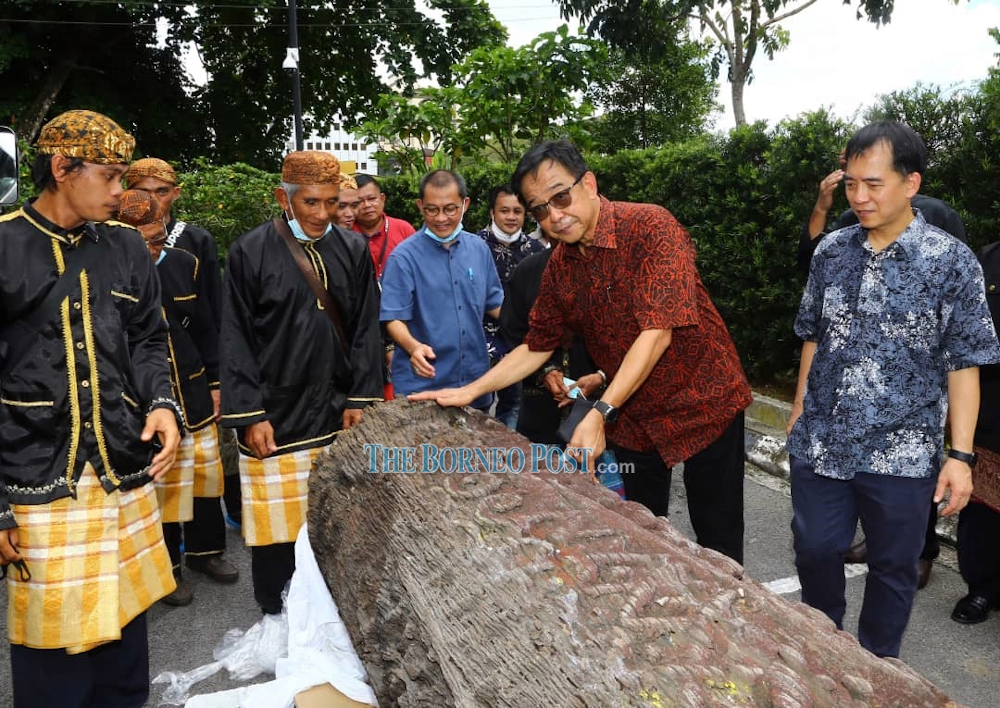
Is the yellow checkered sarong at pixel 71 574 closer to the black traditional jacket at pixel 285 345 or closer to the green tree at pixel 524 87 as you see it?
the black traditional jacket at pixel 285 345

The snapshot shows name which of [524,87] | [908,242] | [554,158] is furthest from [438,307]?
[524,87]

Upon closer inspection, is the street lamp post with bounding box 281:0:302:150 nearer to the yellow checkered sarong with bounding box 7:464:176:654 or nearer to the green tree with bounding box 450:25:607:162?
the green tree with bounding box 450:25:607:162

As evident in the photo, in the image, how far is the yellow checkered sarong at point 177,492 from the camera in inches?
134

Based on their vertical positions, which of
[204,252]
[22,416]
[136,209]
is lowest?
[22,416]

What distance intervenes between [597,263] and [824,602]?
1366mm

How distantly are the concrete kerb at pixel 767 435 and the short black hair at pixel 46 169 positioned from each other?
391cm

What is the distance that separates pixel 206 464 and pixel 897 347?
295 cm

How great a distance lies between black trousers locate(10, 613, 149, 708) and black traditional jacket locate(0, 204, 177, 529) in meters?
0.49

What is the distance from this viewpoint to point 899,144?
2232 millimetres

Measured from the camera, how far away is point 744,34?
14773 millimetres

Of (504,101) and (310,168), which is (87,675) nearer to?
(310,168)

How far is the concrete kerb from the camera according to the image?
496cm

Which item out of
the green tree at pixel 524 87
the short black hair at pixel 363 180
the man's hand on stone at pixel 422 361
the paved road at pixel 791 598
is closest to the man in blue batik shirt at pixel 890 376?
the paved road at pixel 791 598

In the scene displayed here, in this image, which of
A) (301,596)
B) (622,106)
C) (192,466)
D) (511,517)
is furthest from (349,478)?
(622,106)
